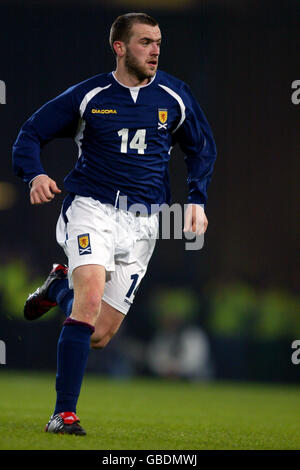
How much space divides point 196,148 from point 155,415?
2198 millimetres

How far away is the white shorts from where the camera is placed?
4734 mm

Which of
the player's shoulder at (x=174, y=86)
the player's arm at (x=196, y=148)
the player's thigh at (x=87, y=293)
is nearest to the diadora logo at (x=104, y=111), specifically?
the player's shoulder at (x=174, y=86)

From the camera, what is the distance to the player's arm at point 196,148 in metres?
5.28

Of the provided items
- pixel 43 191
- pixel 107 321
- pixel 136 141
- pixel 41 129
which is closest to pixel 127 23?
pixel 136 141

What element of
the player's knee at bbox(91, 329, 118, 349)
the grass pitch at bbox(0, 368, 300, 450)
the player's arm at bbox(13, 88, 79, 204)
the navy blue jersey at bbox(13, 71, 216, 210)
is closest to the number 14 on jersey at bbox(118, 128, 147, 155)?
the navy blue jersey at bbox(13, 71, 216, 210)

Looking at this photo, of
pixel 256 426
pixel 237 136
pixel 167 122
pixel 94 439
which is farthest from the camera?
pixel 237 136

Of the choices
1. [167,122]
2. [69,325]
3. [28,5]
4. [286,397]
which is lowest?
[286,397]

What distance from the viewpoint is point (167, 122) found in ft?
17.0

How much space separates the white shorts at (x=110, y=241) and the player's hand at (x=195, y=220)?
9.7 inches

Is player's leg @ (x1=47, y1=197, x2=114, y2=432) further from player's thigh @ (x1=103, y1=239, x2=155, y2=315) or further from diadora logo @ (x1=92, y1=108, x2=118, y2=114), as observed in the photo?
diadora logo @ (x1=92, y1=108, x2=118, y2=114)

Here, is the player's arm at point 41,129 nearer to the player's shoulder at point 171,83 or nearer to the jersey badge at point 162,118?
the jersey badge at point 162,118

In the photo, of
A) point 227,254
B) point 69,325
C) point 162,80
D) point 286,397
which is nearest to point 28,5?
point 227,254

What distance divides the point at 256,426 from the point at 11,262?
7.02 m

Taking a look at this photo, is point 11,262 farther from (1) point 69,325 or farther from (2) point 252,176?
(1) point 69,325
